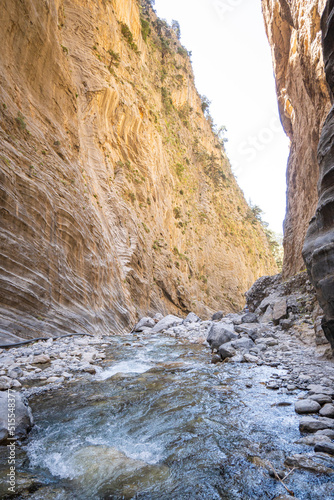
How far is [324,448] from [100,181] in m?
15.1

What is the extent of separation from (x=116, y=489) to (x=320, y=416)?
2.26 m

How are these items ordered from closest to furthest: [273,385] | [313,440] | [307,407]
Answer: [313,440] < [307,407] < [273,385]

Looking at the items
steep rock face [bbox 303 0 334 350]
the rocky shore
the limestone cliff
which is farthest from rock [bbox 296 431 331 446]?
the limestone cliff

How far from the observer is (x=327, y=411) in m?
2.86

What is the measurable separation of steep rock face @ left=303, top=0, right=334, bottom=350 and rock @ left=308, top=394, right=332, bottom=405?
953mm

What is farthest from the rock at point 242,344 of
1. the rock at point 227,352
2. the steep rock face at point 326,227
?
the steep rock face at point 326,227

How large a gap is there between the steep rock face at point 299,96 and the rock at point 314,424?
8574 mm

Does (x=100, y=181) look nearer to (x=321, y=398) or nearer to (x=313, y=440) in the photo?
(x=321, y=398)

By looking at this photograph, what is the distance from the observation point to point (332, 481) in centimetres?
196

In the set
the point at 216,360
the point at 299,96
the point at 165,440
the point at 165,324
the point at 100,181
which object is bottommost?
the point at 165,324

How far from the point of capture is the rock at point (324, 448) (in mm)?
2233

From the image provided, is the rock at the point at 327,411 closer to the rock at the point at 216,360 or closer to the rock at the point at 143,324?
the rock at the point at 216,360

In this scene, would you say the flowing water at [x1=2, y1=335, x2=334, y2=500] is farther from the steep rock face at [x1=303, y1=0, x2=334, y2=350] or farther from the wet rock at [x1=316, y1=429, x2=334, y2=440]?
the steep rock face at [x1=303, y1=0, x2=334, y2=350]

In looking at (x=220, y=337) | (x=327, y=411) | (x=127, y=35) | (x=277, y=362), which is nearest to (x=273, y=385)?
(x=327, y=411)
